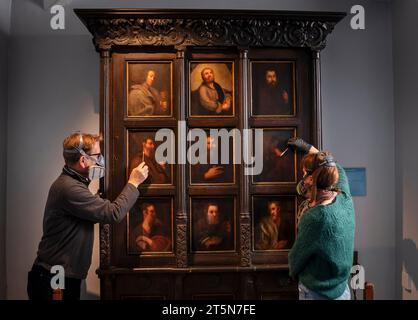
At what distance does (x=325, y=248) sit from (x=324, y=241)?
0.04 m

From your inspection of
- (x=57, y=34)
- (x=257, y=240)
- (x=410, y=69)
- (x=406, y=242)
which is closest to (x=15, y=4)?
(x=57, y=34)

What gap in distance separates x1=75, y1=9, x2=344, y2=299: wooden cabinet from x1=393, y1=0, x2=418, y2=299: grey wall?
84 cm

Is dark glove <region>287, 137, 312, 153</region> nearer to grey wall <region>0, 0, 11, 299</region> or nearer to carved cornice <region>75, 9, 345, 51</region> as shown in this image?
carved cornice <region>75, 9, 345, 51</region>

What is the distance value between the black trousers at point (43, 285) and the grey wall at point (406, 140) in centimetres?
290

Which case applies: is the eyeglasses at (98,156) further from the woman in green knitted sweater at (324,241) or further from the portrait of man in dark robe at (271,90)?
the woman in green knitted sweater at (324,241)

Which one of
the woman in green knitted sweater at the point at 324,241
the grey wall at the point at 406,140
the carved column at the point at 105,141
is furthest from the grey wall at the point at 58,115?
the woman in green knitted sweater at the point at 324,241

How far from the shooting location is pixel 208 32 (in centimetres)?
396

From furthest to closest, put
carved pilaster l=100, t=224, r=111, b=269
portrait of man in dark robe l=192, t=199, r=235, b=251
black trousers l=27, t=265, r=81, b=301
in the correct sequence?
portrait of man in dark robe l=192, t=199, r=235, b=251, carved pilaster l=100, t=224, r=111, b=269, black trousers l=27, t=265, r=81, b=301

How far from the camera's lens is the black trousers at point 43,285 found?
3.41m

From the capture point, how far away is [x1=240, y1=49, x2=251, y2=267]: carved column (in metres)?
3.92

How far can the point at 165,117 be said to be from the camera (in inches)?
155

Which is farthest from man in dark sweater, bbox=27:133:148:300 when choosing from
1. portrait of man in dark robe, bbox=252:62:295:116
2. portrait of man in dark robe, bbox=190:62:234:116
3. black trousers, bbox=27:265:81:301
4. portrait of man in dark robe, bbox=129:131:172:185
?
portrait of man in dark robe, bbox=252:62:295:116

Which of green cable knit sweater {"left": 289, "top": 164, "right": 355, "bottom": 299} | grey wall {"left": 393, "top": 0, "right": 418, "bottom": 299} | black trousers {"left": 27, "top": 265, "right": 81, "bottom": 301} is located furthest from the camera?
grey wall {"left": 393, "top": 0, "right": 418, "bottom": 299}

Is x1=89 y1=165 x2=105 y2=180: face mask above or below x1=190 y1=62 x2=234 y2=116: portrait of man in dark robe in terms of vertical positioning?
below
